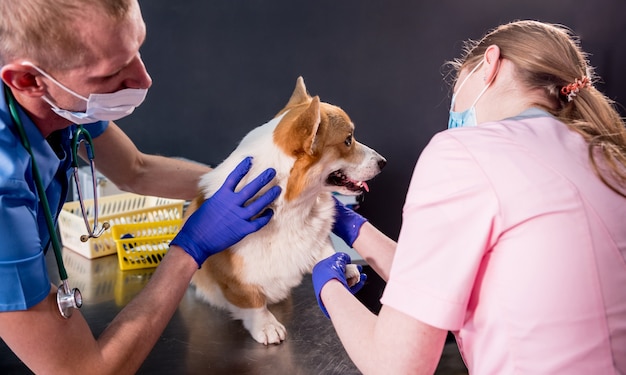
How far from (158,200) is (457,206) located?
1396 mm

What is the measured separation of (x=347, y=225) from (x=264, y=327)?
0.32 metres

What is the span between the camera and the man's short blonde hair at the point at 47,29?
93 cm

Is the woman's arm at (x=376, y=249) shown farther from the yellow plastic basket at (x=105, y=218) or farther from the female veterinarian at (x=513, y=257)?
the yellow plastic basket at (x=105, y=218)

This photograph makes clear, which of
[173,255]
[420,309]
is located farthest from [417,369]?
[173,255]

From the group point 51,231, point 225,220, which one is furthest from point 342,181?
point 51,231

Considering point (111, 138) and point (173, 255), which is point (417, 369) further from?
point (111, 138)

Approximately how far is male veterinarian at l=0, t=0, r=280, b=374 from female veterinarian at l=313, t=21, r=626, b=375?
47cm

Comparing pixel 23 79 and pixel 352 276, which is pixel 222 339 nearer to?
pixel 352 276

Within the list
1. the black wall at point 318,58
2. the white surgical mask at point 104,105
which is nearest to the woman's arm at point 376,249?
the white surgical mask at point 104,105

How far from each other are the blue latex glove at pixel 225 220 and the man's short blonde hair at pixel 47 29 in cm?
43

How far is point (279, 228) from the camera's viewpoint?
1.44 meters

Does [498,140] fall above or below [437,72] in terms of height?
above

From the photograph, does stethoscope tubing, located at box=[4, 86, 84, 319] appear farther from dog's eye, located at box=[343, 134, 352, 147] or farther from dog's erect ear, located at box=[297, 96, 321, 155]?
dog's eye, located at box=[343, 134, 352, 147]

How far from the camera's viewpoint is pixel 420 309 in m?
0.85
